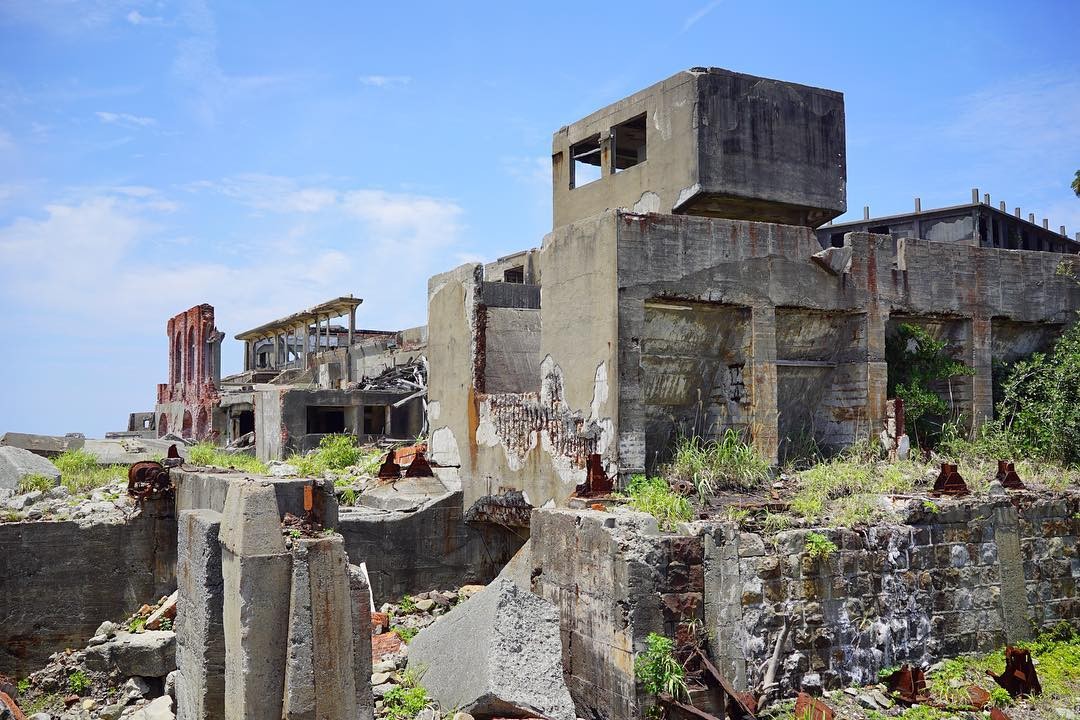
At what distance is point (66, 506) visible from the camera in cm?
989

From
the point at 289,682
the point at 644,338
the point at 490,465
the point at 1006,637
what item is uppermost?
the point at 644,338

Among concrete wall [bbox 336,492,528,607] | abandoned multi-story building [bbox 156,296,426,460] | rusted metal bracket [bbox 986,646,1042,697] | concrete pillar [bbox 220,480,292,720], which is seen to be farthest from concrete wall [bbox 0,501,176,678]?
abandoned multi-story building [bbox 156,296,426,460]

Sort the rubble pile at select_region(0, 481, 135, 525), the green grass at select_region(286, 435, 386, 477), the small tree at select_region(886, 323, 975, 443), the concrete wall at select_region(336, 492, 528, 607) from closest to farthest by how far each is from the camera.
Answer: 1. the rubble pile at select_region(0, 481, 135, 525)
2. the concrete wall at select_region(336, 492, 528, 607)
3. the small tree at select_region(886, 323, 975, 443)
4. the green grass at select_region(286, 435, 386, 477)

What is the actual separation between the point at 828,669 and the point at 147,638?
617cm

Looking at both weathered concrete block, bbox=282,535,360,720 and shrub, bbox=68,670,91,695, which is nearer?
weathered concrete block, bbox=282,535,360,720

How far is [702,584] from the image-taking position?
7633 mm

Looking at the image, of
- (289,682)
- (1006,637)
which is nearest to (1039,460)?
(1006,637)

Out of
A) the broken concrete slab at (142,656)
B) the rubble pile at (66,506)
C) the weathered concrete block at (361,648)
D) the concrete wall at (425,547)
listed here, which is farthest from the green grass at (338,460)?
the weathered concrete block at (361,648)

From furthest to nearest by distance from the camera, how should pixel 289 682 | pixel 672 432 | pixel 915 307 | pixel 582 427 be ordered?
pixel 915 307
pixel 672 432
pixel 582 427
pixel 289 682

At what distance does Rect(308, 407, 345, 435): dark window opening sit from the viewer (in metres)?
20.5

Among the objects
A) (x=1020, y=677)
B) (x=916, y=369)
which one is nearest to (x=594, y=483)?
(x=1020, y=677)

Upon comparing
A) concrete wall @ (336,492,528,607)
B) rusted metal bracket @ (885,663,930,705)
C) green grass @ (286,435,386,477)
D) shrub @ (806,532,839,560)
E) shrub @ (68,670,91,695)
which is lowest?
shrub @ (68,670,91,695)

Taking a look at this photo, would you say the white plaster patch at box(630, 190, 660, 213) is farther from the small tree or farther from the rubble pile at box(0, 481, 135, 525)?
the rubble pile at box(0, 481, 135, 525)

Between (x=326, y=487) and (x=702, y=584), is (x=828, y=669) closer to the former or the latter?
(x=702, y=584)
